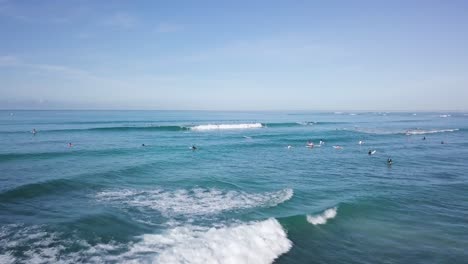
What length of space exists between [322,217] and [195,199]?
731cm

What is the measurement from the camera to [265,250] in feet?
37.4

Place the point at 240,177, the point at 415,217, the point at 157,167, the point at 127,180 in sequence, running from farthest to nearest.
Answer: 1. the point at 157,167
2. the point at 240,177
3. the point at 127,180
4. the point at 415,217

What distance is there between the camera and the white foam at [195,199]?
1612cm

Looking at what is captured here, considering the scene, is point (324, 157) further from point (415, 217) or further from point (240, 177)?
point (415, 217)

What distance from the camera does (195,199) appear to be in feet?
58.8

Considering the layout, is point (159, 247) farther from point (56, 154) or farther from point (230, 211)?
point (56, 154)

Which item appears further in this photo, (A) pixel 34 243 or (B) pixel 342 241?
(B) pixel 342 241

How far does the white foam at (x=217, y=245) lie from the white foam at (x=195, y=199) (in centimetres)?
276

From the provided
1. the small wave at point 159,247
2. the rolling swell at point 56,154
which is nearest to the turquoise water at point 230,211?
the small wave at point 159,247

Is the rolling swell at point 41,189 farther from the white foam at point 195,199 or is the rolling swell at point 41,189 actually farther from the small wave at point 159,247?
the small wave at point 159,247

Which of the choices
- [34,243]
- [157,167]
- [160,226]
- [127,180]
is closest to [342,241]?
[160,226]

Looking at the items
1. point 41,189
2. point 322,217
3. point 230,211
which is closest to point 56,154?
point 41,189

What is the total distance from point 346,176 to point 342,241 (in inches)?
517

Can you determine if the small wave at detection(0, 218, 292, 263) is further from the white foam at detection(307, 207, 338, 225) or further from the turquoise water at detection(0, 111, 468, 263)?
the white foam at detection(307, 207, 338, 225)
